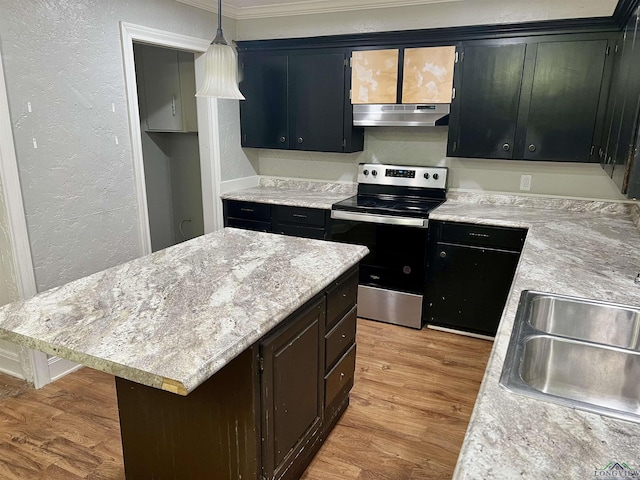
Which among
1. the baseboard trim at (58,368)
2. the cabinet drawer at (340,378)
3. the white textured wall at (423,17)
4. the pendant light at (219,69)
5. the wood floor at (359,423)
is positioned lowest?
the wood floor at (359,423)

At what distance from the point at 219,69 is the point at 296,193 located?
2268 millimetres

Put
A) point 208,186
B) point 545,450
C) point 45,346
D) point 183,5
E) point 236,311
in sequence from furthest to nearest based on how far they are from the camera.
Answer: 1. point 208,186
2. point 183,5
3. point 236,311
4. point 45,346
5. point 545,450

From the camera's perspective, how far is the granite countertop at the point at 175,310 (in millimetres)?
1239

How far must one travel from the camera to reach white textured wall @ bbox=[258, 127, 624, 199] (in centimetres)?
333

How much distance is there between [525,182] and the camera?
348 cm

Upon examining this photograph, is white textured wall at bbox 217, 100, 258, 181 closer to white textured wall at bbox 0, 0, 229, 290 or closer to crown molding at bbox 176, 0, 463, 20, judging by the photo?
crown molding at bbox 176, 0, 463, 20

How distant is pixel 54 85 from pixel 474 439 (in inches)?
108

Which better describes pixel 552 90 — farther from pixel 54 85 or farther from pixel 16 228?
pixel 16 228

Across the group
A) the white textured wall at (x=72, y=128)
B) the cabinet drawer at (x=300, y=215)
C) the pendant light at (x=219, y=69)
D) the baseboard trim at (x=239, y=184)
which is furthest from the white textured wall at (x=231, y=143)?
the pendant light at (x=219, y=69)

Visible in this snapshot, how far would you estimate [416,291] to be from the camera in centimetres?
343

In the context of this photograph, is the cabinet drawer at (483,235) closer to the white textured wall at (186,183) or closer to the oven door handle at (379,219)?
the oven door handle at (379,219)

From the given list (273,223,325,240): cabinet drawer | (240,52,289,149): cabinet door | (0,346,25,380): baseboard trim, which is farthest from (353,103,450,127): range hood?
(0,346,25,380): baseboard trim

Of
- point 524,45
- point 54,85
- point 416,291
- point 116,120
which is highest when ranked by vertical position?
point 524,45

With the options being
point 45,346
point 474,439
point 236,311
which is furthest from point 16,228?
point 474,439
